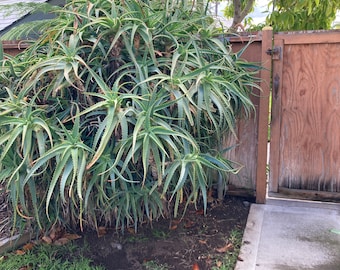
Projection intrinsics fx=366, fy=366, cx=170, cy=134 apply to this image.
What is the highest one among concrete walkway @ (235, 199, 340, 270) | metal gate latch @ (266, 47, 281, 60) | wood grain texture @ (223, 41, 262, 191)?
metal gate latch @ (266, 47, 281, 60)

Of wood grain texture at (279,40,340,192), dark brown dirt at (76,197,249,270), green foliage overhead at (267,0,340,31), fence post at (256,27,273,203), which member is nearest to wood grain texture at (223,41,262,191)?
fence post at (256,27,273,203)

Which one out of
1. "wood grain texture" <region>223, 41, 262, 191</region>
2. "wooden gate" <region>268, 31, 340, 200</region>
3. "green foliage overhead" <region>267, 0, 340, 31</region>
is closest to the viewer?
"wooden gate" <region>268, 31, 340, 200</region>

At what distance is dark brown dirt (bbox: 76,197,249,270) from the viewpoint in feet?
8.63

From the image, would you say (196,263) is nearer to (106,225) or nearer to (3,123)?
(106,225)

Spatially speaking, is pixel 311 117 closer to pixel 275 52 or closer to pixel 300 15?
pixel 275 52

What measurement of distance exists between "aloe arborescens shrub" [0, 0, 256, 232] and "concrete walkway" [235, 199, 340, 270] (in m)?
0.69

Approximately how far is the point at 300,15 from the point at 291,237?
2.72 meters

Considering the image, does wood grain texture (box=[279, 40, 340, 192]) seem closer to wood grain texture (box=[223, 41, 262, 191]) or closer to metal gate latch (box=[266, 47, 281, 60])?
metal gate latch (box=[266, 47, 281, 60])

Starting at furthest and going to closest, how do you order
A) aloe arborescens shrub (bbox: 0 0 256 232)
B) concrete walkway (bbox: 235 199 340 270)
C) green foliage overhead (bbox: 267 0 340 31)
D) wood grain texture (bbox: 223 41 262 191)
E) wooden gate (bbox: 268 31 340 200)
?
green foliage overhead (bbox: 267 0 340 31), wood grain texture (bbox: 223 41 262 191), wooden gate (bbox: 268 31 340 200), concrete walkway (bbox: 235 199 340 270), aloe arborescens shrub (bbox: 0 0 256 232)

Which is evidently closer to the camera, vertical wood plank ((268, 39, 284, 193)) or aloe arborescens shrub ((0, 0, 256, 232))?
aloe arborescens shrub ((0, 0, 256, 232))

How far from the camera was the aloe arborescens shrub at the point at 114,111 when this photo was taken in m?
2.12

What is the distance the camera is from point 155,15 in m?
2.59

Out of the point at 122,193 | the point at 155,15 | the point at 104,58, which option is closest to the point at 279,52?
the point at 155,15

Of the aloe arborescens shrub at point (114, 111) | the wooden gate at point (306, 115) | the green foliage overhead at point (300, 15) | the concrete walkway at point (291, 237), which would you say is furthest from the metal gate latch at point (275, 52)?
the concrete walkway at point (291, 237)
